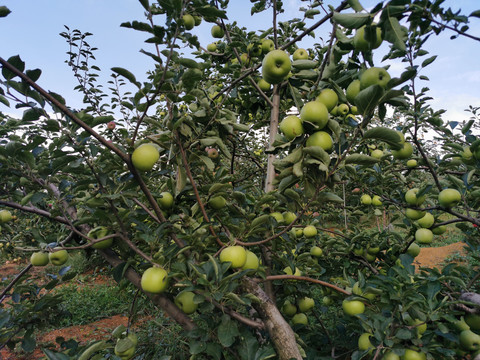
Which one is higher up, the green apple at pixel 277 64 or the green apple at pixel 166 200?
the green apple at pixel 277 64

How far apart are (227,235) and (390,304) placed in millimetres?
844

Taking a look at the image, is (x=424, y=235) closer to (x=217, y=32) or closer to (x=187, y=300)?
(x=187, y=300)

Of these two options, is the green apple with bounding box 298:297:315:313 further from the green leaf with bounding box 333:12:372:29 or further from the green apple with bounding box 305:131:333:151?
the green leaf with bounding box 333:12:372:29

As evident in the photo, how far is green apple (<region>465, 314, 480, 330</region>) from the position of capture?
1.22 m

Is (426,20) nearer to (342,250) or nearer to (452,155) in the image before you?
(452,155)

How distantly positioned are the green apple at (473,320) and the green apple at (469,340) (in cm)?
6

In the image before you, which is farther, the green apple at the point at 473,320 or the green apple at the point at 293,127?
the green apple at the point at 473,320

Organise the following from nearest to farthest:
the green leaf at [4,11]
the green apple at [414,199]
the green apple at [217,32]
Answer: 1. the green leaf at [4,11]
2. the green apple at [414,199]
3. the green apple at [217,32]

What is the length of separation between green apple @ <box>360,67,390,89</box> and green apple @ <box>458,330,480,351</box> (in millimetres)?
1122

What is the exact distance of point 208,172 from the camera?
4.94 feet

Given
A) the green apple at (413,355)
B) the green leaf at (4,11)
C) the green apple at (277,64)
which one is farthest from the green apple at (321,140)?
the green leaf at (4,11)

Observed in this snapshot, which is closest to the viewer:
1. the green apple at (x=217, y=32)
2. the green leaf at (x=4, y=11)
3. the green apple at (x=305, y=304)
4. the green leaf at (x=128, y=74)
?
the green leaf at (x=4, y=11)

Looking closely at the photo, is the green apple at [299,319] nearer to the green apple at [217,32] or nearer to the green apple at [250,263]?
the green apple at [250,263]

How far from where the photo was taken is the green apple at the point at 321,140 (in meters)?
1.00
